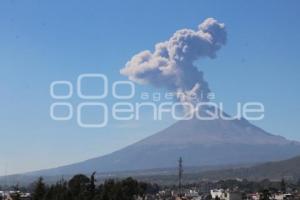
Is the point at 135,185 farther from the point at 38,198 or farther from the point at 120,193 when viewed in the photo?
the point at 38,198

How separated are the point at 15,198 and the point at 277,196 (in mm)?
74897

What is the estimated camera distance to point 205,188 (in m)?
195

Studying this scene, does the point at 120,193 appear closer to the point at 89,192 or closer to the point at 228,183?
the point at 89,192

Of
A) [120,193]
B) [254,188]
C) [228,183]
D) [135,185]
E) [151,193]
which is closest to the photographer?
[120,193]

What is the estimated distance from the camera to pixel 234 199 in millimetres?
110250

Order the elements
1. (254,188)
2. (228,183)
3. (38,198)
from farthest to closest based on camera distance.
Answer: (228,183) < (254,188) < (38,198)

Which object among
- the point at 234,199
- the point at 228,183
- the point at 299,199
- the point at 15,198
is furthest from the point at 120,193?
the point at 228,183

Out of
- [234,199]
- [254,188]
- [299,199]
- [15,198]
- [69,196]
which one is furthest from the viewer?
[254,188]

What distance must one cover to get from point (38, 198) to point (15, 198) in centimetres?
543

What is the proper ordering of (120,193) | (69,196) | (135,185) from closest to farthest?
(69,196) → (120,193) → (135,185)

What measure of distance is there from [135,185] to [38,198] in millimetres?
24746

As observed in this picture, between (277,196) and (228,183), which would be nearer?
(277,196)

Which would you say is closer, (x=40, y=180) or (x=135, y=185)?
(x=40, y=180)

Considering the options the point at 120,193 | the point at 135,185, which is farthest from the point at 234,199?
the point at 120,193
